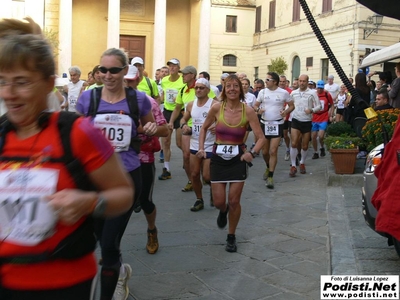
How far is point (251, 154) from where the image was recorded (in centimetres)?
595

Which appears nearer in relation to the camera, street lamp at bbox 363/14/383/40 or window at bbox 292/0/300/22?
street lamp at bbox 363/14/383/40

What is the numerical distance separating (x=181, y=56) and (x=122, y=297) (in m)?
42.0

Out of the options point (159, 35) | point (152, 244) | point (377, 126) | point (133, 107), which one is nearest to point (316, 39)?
point (159, 35)

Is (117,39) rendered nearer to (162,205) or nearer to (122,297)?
(162,205)

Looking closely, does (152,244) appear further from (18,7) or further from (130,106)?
(18,7)

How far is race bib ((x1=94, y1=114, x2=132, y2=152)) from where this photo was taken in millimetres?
4188

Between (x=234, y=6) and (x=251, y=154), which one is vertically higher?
(x=234, y=6)

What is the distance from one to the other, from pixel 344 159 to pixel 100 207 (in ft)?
26.5

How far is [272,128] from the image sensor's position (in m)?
10.2

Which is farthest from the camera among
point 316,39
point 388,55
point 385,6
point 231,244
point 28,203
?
point 316,39

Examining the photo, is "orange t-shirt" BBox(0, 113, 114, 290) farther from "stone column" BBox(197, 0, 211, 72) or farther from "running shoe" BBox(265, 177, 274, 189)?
"stone column" BBox(197, 0, 211, 72)

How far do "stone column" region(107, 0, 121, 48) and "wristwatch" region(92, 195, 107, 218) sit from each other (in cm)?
3916

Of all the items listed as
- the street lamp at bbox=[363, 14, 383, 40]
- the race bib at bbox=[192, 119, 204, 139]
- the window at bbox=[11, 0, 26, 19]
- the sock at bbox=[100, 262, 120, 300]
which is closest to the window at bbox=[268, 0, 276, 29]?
the street lamp at bbox=[363, 14, 383, 40]

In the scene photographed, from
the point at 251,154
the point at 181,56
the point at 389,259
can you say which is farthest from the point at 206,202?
the point at 181,56
